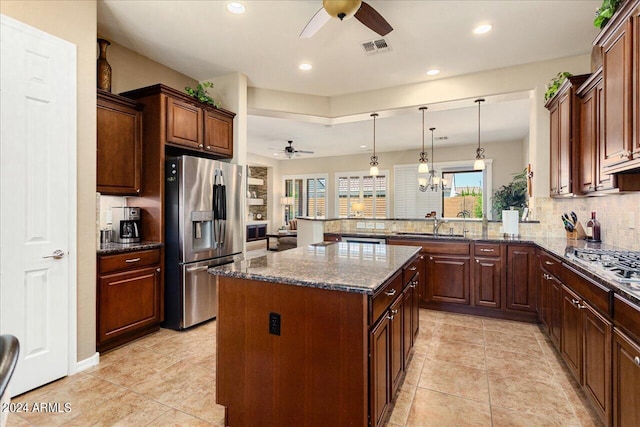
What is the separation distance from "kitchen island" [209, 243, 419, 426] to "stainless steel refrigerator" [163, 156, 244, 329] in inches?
64.2

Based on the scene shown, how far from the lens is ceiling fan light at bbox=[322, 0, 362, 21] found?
2057mm

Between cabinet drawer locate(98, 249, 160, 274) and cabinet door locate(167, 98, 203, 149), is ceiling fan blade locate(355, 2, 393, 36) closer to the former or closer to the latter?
cabinet door locate(167, 98, 203, 149)

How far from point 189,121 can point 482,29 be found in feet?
9.99

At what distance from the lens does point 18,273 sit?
2123 millimetres

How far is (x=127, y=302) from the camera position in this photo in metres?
2.91

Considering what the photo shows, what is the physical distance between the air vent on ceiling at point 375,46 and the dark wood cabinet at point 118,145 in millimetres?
2355

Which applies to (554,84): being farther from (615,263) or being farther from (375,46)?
(615,263)

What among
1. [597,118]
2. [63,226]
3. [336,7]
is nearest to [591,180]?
[597,118]

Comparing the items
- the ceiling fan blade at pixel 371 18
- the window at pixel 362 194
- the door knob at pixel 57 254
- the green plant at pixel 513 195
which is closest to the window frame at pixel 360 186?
the window at pixel 362 194

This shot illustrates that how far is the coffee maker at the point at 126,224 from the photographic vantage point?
3.23m

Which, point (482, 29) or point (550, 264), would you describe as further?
point (482, 29)

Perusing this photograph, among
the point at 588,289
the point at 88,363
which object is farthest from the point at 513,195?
the point at 88,363

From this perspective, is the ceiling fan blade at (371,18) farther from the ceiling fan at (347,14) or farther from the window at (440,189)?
the window at (440,189)

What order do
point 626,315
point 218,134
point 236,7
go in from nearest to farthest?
1. point 626,315
2. point 236,7
3. point 218,134
